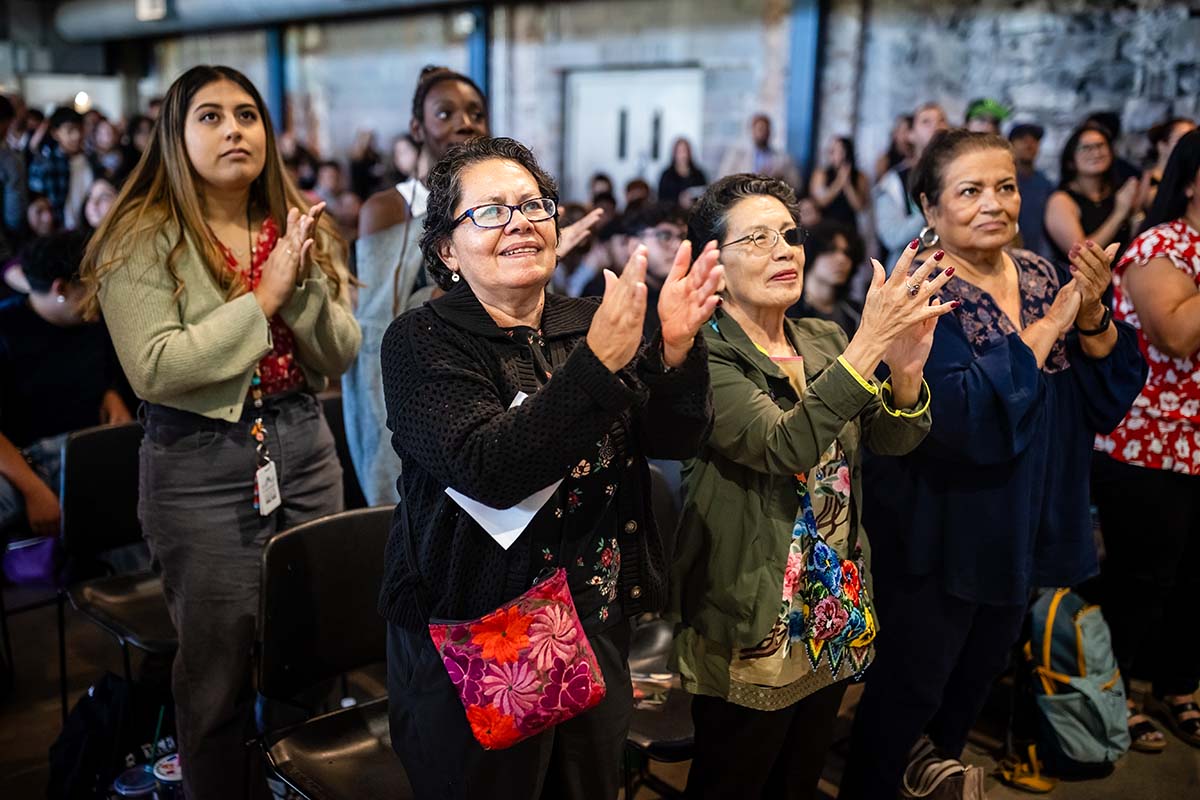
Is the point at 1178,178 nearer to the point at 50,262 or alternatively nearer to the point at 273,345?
the point at 273,345

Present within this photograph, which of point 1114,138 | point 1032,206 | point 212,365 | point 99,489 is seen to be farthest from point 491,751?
point 1114,138

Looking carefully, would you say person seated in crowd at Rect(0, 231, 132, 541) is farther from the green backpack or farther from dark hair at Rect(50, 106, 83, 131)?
dark hair at Rect(50, 106, 83, 131)

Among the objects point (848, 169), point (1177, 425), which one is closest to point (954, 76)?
point (848, 169)

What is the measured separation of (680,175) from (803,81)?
1.14 metres

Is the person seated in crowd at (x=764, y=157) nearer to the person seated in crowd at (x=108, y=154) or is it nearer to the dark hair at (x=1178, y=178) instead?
the person seated in crowd at (x=108, y=154)

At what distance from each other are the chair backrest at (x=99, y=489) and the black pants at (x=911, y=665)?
1898 mm

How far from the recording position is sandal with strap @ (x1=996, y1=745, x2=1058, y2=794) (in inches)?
105

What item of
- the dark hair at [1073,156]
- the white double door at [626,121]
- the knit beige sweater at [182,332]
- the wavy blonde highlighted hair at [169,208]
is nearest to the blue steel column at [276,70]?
the white double door at [626,121]

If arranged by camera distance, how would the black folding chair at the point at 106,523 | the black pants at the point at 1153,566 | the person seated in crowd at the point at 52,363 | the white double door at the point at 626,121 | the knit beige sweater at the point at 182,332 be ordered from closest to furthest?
the knit beige sweater at the point at 182,332, the black folding chair at the point at 106,523, the black pants at the point at 1153,566, the person seated in crowd at the point at 52,363, the white double door at the point at 626,121

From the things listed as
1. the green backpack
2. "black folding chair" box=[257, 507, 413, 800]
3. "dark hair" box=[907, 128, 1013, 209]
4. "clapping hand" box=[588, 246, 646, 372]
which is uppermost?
"dark hair" box=[907, 128, 1013, 209]

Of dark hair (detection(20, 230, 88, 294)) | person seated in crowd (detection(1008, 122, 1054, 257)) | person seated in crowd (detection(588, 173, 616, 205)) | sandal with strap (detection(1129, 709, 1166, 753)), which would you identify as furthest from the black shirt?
person seated in crowd (detection(588, 173, 616, 205))

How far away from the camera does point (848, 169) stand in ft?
22.1

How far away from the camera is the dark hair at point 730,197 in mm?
1917

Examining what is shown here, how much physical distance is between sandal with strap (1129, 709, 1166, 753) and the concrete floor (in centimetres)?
2
